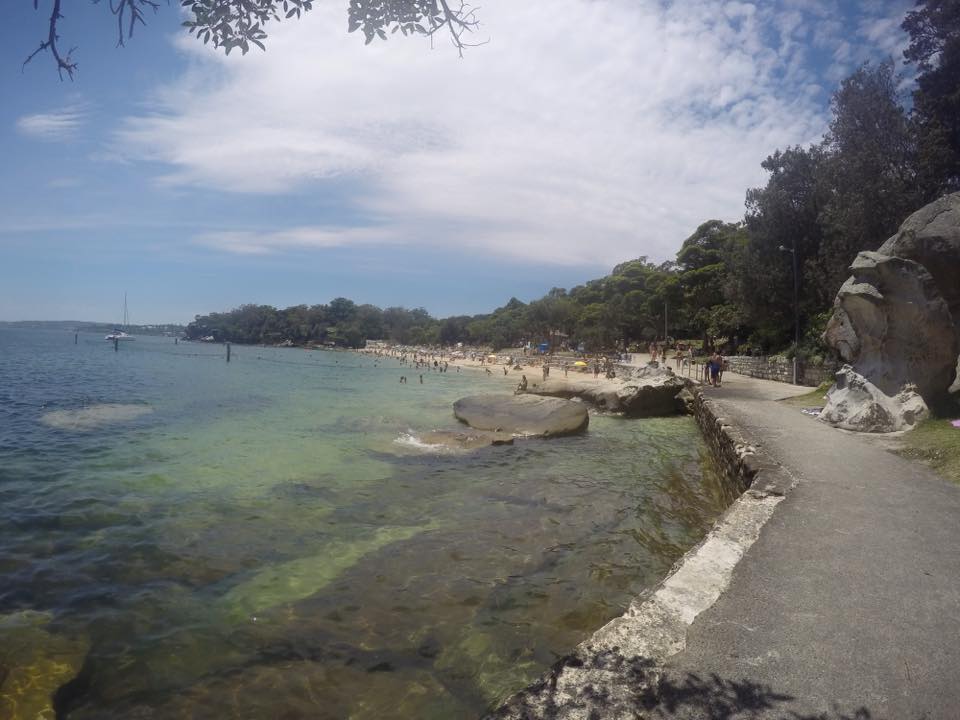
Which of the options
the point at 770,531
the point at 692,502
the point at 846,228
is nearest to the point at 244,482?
the point at 692,502

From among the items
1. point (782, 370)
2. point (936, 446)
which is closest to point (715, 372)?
point (782, 370)

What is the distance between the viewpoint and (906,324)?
33.1ft

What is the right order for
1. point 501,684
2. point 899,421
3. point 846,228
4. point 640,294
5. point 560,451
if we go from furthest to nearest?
point 640,294, point 846,228, point 560,451, point 899,421, point 501,684

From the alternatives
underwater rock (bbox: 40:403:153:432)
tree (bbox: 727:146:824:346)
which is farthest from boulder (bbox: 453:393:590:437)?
tree (bbox: 727:146:824:346)

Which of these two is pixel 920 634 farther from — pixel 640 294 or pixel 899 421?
pixel 640 294

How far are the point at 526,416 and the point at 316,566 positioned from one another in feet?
34.2

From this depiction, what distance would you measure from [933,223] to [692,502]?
7.73 m

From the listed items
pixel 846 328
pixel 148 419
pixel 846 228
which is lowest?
pixel 148 419

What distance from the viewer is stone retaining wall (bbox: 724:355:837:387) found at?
20.8 meters

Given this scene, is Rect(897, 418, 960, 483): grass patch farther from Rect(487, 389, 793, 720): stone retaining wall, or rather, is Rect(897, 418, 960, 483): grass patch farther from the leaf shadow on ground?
the leaf shadow on ground

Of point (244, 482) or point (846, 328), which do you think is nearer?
point (244, 482)

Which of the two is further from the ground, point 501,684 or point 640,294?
point 640,294

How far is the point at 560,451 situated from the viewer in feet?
42.3

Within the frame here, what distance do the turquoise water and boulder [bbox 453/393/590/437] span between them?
6.21ft
